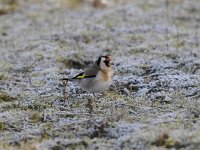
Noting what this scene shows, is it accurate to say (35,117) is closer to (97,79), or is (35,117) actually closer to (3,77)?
(97,79)

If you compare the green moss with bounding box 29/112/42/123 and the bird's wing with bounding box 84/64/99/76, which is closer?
the green moss with bounding box 29/112/42/123

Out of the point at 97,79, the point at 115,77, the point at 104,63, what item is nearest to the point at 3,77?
the point at 115,77

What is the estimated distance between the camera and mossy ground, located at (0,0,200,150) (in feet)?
18.6

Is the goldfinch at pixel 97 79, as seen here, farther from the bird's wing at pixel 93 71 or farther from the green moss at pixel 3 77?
the green moss at pixel 3 77

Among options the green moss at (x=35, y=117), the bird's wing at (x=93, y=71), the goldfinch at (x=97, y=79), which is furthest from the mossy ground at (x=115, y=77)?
the bird's wing at (x=93, y=71)

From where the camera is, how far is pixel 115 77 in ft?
26.3

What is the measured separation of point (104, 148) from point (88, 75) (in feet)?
5.46

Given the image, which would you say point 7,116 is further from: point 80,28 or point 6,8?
point 6,8

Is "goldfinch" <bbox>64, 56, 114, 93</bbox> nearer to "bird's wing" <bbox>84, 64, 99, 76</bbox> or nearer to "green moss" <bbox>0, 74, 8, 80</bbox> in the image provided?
"bird's wing" <bbox>84, 64, 99, 76</bbox>

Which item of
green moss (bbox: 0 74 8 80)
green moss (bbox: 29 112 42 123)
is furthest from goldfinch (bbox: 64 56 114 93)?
green moss (bbox: 0 74 8 80)

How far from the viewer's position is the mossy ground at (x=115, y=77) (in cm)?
566

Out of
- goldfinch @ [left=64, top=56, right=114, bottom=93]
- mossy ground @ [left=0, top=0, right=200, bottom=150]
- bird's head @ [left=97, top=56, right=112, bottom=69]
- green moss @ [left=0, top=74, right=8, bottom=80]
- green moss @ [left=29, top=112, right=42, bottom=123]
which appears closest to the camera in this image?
mossy ground @ [left=0, top=0, right=200, bottom=150]

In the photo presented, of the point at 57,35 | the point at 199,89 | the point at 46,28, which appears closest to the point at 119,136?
the point at 199,89

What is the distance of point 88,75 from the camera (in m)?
6.80
